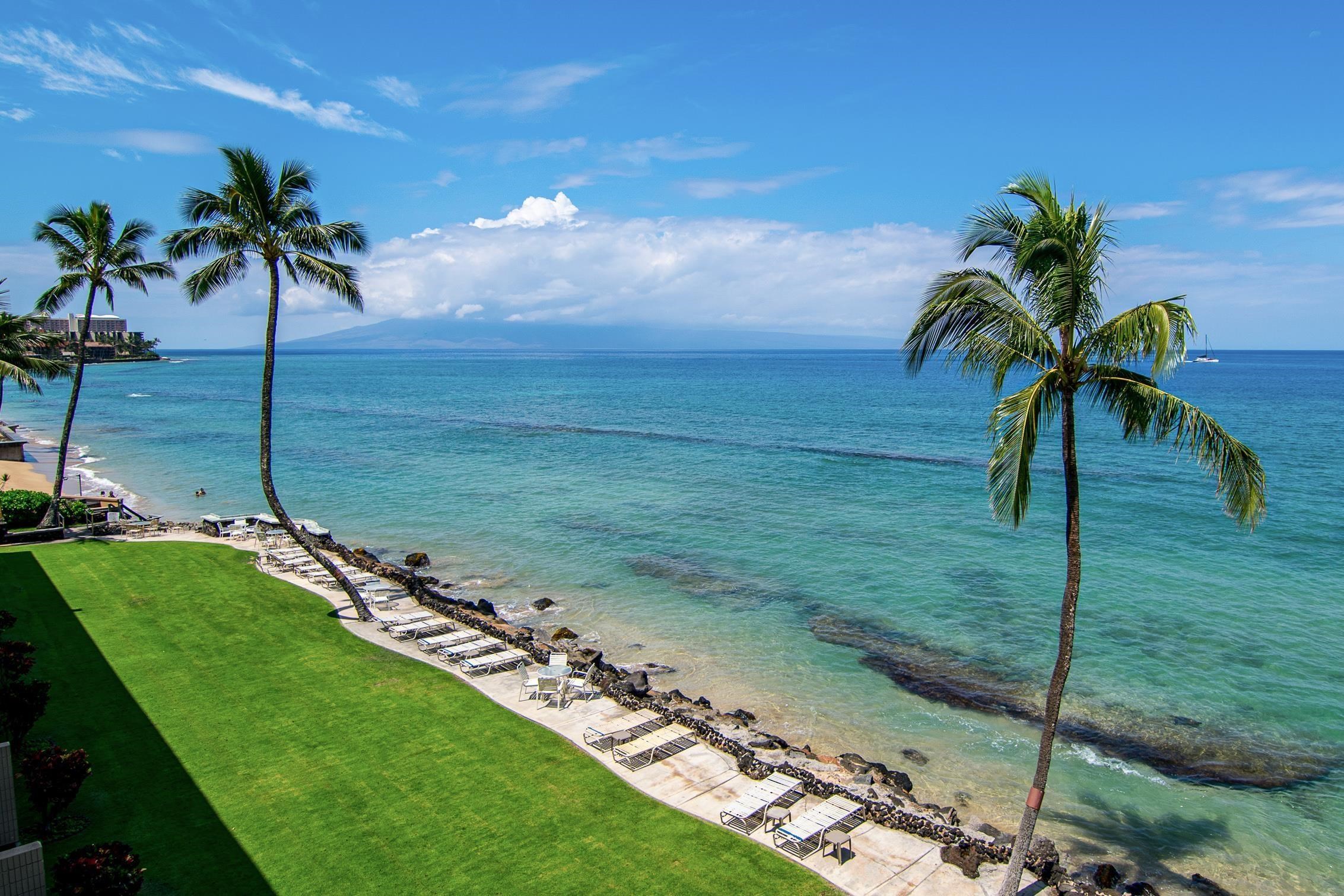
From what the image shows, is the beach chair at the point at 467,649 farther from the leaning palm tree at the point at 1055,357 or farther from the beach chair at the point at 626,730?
the leaning palm tree at the point at 1055,357

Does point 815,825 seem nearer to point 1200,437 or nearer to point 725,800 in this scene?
point 725,800

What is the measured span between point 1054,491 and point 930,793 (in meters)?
38.3

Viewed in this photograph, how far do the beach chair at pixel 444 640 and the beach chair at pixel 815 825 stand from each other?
10.3 meters

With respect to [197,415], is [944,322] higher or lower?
higher

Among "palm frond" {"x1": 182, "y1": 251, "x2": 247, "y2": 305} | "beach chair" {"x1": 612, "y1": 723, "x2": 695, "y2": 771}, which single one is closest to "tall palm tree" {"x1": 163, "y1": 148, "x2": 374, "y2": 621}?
"palm frond" {"x1": 182, "y1": 251, "x2": 247, "y2": 305}

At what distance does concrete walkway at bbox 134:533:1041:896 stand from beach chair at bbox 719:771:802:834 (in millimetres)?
136

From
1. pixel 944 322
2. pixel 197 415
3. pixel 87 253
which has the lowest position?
pixel 197 415

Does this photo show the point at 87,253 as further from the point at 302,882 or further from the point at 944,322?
the point at 944,322

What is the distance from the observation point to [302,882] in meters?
10.6

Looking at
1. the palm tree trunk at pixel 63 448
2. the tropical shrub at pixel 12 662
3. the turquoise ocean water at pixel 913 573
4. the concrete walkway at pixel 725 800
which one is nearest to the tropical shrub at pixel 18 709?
the tropical shrub at pixel 12 662

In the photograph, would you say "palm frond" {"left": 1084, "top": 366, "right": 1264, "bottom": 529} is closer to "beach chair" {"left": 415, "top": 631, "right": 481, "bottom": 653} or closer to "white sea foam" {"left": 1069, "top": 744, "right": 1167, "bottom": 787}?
"white sea foam" {"left": 1069, "top": 744, "right": 1167, "bottom": 787}

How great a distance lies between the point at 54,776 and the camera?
1080cm

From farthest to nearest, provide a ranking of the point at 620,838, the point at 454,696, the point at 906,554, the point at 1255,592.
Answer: the point at 906,554 < the point at 1255,592 < the point at 454,696 < the point at 620,838

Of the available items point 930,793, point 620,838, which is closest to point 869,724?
point 930,793
